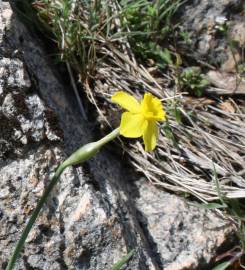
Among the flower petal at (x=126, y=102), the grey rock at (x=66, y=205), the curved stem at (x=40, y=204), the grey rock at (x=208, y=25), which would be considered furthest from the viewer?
the grey rock at (x=208, y=25)

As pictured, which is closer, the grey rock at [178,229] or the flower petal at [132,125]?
the flower petal at [132,125]

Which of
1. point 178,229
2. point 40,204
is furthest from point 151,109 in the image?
point 178,229

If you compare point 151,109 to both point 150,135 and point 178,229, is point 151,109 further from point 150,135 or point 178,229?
point 178,229

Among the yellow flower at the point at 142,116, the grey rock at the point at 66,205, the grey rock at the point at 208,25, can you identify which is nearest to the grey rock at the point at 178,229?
the grey rock at the point at 66,205

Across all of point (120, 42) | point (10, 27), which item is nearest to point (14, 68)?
point (10, 27)

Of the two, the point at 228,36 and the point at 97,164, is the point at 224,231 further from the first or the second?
the point at 228,36

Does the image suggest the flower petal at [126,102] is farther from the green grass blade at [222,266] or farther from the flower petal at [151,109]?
the green grass blade at [222,266]
